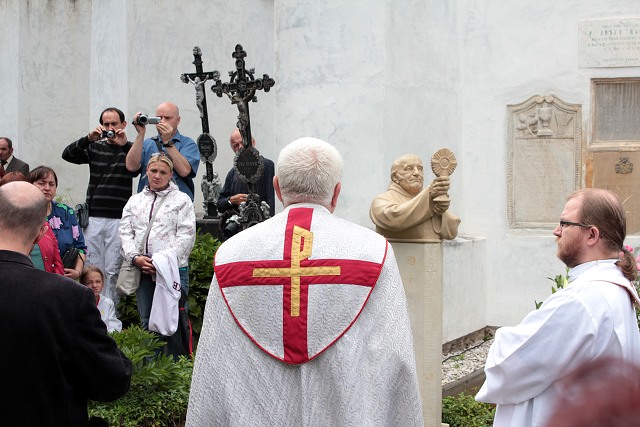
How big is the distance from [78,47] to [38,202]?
10.9 m

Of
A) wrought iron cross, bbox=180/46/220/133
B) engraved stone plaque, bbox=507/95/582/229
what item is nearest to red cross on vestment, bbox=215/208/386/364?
wrought iron cross, bbox=180/46/220/133

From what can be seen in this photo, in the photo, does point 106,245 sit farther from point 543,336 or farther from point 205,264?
point 543,336

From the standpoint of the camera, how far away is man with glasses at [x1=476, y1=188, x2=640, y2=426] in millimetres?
3096

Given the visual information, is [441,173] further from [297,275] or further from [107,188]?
[107,188]

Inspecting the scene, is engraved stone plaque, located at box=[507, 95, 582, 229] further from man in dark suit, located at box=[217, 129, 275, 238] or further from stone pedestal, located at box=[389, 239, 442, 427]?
stone pedestal, located at box=[389, 239, 442, 427]

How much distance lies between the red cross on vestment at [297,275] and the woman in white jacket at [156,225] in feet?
12.5

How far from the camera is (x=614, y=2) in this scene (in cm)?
960

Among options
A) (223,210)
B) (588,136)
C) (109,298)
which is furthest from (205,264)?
(588,136)

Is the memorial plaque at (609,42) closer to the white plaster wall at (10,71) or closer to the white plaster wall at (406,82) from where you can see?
the white plaster wall at (406,82)

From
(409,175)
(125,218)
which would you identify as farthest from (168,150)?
(409,175)

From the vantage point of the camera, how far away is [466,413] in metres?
6.81

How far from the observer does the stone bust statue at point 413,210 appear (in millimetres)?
6137

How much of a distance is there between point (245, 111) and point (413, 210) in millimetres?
2334

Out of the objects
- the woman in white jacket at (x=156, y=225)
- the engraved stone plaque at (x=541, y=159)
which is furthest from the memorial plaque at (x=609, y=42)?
the woman in white jacket at (x=156, y=225)
